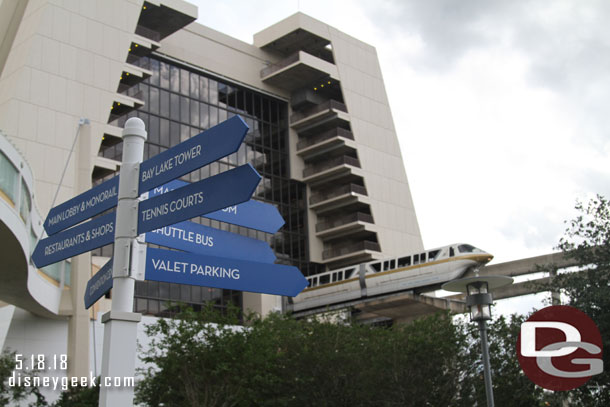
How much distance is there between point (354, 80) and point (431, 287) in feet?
90.7

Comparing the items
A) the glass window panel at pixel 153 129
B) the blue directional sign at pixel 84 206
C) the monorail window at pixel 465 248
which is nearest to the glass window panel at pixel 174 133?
the glass window panel at pixel 153 129

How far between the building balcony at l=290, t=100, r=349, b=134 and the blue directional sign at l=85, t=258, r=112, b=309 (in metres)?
63.7

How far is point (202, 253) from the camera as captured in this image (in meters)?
8.18

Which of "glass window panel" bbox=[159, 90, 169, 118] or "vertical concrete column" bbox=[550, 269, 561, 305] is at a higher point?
"glass window panel" bbox=[159, 90, 169, 118]

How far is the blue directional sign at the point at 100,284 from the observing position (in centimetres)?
716

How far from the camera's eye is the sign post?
21.0 ft

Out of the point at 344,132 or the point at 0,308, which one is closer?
the point at 0,308

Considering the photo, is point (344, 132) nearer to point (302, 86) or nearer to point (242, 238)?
point (302, 86)

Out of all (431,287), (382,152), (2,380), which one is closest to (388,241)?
(382,152)

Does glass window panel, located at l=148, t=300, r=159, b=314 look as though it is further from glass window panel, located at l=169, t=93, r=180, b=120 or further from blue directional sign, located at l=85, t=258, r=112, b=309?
blue directional sign, located at l=85, t=258, r=112, b=309

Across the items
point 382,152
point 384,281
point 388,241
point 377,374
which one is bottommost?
point 377,374

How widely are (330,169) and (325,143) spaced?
9.02 ft

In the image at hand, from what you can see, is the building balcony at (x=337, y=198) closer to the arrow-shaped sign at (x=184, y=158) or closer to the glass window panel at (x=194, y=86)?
the glass window panel at (x=194, y=86)

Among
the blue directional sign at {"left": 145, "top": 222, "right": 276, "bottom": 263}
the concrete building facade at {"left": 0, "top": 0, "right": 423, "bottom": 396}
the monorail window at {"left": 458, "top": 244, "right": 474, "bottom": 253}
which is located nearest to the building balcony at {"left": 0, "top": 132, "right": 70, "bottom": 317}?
the blue directional sign at {"left": 145, "top": 222, "right": 276, "bottom": 263}
